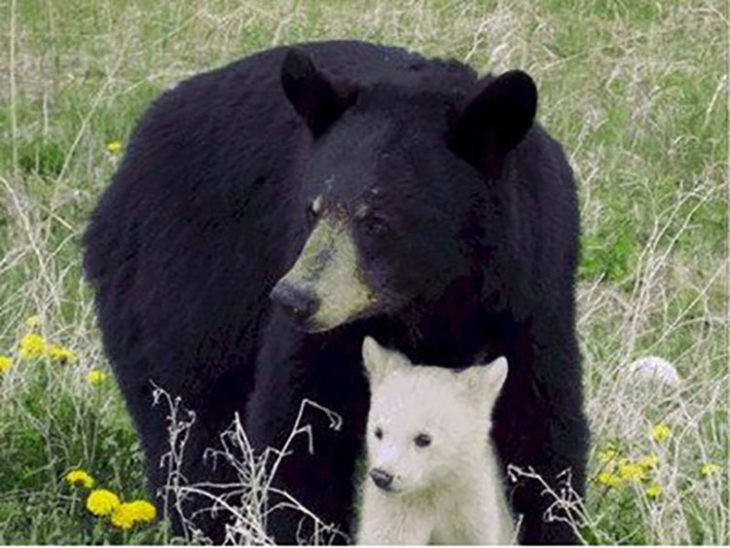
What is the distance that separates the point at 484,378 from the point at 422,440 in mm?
201

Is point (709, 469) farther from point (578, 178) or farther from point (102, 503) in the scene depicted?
point (578, 178)

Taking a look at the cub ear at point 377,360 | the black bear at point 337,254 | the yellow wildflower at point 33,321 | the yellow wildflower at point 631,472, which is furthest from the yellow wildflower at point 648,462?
the yellow wildflower at point 33,321

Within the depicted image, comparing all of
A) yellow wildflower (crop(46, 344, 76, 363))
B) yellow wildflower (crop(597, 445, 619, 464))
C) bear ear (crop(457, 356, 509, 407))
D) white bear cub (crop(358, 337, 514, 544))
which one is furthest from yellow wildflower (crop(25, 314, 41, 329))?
bear ear (crop(457, 356, 509, 407))

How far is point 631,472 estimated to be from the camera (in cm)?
591

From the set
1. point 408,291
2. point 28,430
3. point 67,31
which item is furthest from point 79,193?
point 408,291

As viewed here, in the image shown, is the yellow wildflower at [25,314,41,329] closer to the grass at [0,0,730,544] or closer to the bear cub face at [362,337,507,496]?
the grass at [0,0,730,544]

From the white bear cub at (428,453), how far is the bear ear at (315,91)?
54 cm

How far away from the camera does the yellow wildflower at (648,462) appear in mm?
5805

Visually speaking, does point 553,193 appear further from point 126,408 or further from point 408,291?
point 126,408

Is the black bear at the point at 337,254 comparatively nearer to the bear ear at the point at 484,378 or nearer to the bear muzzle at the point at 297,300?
the bear muzzle at the point at 297,300

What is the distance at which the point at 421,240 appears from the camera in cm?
505

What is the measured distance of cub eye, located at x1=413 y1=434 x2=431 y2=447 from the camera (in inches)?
193

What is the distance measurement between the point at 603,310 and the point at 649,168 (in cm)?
153

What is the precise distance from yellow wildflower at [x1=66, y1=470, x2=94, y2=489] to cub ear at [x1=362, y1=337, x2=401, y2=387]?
128 cm
